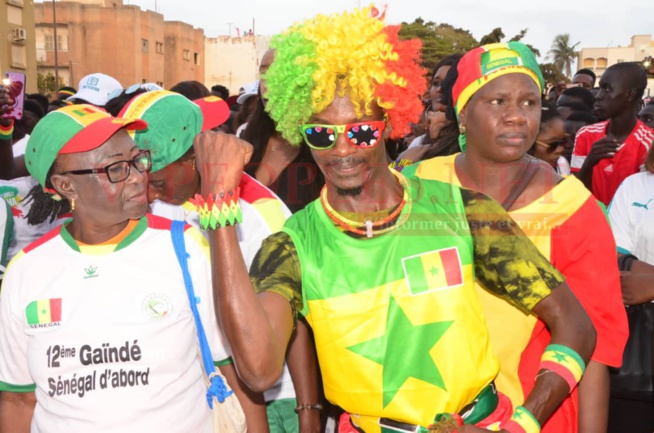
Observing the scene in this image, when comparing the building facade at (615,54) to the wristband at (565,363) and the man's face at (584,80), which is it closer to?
the man's face at (584,80)

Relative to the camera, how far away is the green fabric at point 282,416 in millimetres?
3215

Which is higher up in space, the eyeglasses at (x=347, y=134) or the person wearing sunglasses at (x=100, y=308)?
the eyeglasses at (x=347, y=134)

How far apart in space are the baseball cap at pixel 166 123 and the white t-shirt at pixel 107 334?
63 cm

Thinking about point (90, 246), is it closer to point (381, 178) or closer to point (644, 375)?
point (381, 178)

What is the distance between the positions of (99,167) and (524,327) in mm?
1817

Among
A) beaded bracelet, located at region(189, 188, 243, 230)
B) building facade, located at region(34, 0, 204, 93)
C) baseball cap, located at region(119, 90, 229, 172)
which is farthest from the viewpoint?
building facade, located at region(34, 0, 204, 93)

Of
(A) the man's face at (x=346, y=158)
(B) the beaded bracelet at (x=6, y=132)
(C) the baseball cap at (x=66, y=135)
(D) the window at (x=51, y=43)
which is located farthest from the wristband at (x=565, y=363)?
(D) the window at (x=51, y=43)

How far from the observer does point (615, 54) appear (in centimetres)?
10088

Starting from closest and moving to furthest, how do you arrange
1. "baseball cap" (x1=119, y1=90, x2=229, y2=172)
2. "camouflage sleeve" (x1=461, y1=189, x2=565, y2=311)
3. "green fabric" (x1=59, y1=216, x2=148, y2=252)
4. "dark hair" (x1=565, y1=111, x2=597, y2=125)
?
"camouflage sleeve" (x1=461, y1=189, x2=565, y2=311), "green fabric" (x1=59, y1=216, x2=148, y2=252), "baseball cap" (x1=119, y1=90, x2=229, y2=172), "dark hair" (x1=565, y1=111, x2=597, y2=125)

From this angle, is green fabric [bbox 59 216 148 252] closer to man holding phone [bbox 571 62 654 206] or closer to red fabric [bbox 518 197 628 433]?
red fabric [bbox 518 197 628 433]

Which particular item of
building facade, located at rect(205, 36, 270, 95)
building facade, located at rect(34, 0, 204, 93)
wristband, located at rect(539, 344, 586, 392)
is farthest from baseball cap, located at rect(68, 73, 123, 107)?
building facade, located at rect(205, 36, 270, 95)

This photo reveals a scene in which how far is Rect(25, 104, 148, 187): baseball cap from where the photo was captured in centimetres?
263

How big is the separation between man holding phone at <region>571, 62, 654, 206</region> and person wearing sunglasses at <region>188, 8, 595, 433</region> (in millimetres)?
3725

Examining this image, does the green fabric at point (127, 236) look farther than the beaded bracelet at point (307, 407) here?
No
